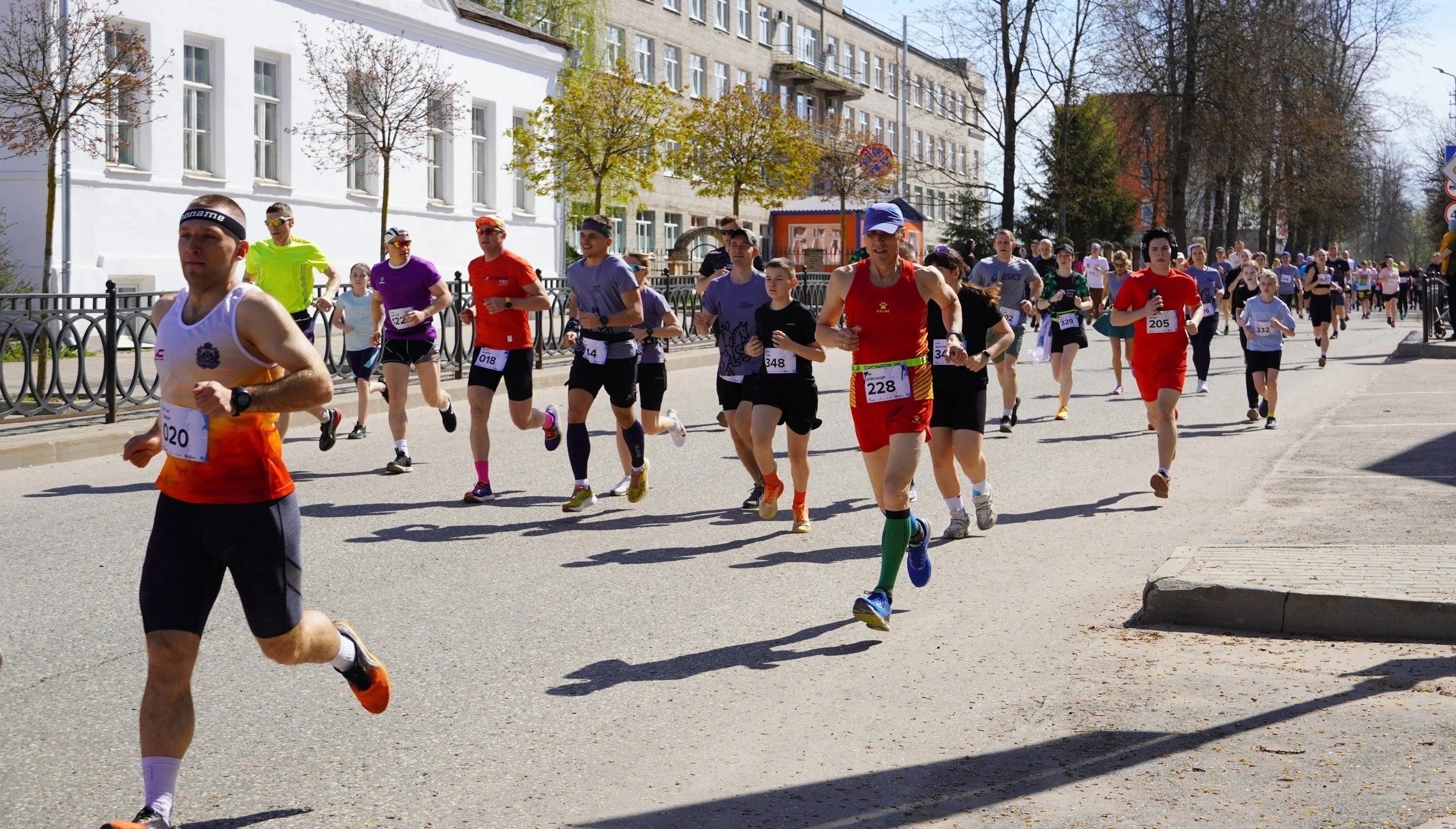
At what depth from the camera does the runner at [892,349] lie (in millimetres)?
7125

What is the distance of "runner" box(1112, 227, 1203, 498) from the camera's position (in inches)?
443

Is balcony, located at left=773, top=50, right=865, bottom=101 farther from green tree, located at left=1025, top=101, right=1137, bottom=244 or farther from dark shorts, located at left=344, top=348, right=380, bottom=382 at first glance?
dark shorts, located at left=344, top=348, right=380, bottom=382

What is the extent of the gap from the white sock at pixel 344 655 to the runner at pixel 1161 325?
292 inches

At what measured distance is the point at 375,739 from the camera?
520 cm

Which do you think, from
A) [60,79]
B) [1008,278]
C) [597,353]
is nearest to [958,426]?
[597,353]

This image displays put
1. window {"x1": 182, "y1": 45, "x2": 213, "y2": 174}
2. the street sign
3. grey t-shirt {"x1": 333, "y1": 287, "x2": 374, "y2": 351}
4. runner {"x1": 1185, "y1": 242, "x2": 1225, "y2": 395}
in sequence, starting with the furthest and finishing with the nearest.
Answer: the street sign → window {"x1": 182, "y1": 45, "x2": 213, "y2": 174} → runner {"x1": 1185, "y1": 242, "x2": 1225, "y2": 395} → grey t-shirt {"x1": 333, "y1": 287, "x2": 374, "y2": 351}

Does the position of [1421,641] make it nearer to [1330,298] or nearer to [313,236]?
[1330,298]

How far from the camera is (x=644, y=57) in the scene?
5541 centimetres

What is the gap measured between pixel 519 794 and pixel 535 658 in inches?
69.4

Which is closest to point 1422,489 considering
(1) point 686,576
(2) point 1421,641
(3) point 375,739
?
(2) point 1421,641

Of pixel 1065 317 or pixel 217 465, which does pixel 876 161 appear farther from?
pixel 217 465

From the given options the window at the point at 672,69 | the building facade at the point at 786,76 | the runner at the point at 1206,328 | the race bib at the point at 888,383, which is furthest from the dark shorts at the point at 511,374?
the window at the point at 672,69

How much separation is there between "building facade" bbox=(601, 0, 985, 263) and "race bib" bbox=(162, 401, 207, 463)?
120 ft

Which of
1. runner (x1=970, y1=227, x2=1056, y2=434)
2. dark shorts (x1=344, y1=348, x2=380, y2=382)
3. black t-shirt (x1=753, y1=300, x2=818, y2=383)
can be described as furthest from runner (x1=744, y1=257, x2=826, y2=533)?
dark shorts (x1=344, y1=348, x2=380, y2=382)
